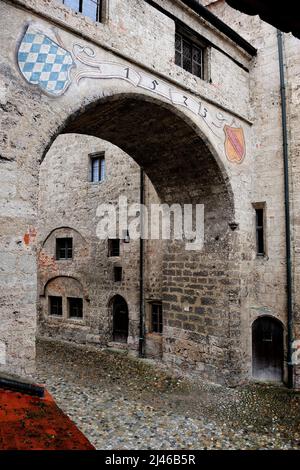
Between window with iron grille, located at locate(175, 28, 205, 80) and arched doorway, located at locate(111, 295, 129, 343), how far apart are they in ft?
20.2

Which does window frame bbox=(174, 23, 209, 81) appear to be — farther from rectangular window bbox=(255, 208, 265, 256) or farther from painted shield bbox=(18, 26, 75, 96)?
rectangular window bbox=(255, 208, 265, 256)

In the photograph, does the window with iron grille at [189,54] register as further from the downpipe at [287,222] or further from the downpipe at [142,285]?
the downpipe at [142,285]

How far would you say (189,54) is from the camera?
7152mm

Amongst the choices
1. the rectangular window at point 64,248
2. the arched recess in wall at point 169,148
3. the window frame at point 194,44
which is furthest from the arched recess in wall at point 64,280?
the window frame at point 194,44

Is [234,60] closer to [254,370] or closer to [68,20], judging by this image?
[68,20]

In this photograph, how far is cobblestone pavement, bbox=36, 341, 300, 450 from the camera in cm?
509

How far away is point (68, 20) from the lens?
491 cm

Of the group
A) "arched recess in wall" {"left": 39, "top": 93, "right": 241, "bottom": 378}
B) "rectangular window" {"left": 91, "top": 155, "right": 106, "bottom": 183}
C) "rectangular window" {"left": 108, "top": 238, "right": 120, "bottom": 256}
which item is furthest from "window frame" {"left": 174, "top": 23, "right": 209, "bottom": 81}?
"rectangular window" {"left": 108, "top": 238, "right": 120, "bottom": 256}

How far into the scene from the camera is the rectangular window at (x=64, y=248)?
11.4m

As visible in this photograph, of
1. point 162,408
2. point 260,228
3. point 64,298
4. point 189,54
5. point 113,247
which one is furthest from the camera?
point 64,298

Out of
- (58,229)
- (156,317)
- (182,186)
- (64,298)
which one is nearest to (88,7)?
(182,186)

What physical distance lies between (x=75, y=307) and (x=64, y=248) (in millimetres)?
1932

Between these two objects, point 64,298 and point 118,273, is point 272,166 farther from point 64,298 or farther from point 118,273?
point 64,298
